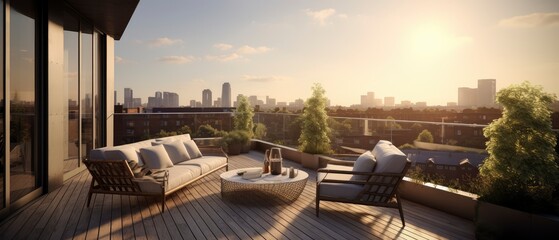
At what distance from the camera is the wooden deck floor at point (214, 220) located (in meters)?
3.49

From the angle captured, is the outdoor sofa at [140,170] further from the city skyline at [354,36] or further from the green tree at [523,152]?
the green tree at [523,152]

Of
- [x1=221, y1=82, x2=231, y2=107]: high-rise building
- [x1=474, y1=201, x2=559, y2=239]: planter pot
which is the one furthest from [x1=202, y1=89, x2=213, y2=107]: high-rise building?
[x1=474, y1=201, x2=559, y2=239]: planter pot

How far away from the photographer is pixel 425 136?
555 cm

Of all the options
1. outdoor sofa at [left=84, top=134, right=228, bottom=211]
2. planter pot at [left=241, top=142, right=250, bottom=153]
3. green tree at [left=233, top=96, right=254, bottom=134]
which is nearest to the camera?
outdoor sofa at [left=84, top=134, right=228, bottom=211]

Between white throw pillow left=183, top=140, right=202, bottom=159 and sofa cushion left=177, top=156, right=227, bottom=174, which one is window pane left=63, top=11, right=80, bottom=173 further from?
sofa cushion left=177, top=156, right=227, bottom=174

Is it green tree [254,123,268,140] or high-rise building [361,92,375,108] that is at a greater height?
high-rise building [361,92,375,108]

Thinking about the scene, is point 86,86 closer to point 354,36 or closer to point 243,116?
point 243,116

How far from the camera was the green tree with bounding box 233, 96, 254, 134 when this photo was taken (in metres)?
10.4

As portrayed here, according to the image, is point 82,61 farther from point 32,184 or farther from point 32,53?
point 32,184

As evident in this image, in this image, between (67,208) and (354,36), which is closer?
(67,208)

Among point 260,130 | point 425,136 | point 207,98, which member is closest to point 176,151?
point 425,136

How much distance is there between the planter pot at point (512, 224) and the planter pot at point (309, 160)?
3949 mm

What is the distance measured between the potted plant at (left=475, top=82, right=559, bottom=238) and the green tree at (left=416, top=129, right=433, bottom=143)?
1.74 meters

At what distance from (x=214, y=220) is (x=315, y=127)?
12.9 ft
